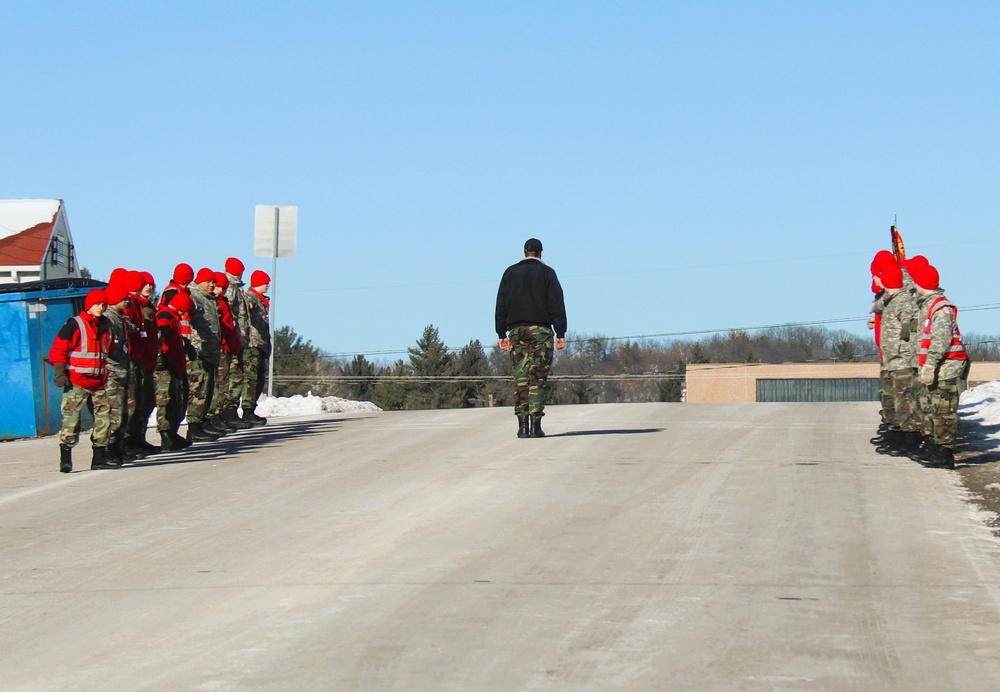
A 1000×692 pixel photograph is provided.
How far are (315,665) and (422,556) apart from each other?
239 cm

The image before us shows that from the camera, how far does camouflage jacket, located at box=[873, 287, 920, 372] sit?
13.2 metres

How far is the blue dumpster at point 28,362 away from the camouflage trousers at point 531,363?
29.6ft

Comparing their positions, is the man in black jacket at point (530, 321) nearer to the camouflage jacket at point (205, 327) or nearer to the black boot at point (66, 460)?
the camouflage jacket at point (205, 327)

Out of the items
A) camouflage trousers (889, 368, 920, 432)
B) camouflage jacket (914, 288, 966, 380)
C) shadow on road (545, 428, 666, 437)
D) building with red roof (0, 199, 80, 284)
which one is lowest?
shadow on road (545, 428, 666, 437)

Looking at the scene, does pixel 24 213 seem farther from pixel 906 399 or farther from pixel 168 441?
pixel 906 399

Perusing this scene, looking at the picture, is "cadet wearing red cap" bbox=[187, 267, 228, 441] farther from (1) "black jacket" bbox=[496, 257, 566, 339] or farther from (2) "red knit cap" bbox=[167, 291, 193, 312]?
(1) "black jacket" bbox=[496, 257, 566, 339]

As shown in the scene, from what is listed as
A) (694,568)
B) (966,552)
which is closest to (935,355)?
(966,552)

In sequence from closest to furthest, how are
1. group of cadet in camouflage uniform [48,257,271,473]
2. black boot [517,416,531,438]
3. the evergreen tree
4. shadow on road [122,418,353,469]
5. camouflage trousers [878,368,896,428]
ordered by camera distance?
group of cadet in camouflage uniform [48,257,271,473], camouflage trousers [878,368,896,428], shadow on road [122,418,353,469], black boot [517,416,531,438], the evergreen tree

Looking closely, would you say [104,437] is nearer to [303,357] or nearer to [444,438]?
[444,438]

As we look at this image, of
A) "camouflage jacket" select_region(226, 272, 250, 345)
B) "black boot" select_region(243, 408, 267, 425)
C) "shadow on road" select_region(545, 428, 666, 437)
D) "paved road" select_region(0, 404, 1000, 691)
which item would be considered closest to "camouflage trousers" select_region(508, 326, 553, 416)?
"shadow on road" select_region(545, 428, 666, 437)

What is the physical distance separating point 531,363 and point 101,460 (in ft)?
15.3

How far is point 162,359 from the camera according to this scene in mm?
15633

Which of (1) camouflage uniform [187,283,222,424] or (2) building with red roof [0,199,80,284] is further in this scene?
(2) building with red roof [0,199,80,284]

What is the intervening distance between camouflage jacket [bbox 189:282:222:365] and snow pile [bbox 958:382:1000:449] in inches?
343
